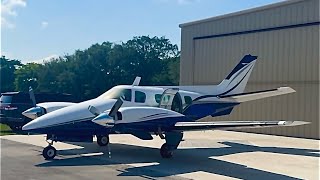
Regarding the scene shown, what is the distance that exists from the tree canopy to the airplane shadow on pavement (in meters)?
37.3

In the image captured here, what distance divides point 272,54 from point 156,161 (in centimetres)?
1238

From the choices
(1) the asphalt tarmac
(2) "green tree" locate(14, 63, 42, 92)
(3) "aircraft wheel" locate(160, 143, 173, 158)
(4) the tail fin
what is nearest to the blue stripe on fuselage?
(3) "aircraft wheel" locate(160, 143, 173, 158)

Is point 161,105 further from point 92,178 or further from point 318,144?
point 318,144

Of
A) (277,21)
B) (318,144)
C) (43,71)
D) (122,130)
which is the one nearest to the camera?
(122,130)

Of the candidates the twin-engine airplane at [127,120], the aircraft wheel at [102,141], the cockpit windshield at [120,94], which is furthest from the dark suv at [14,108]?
the cockpit windshield at [120,94]

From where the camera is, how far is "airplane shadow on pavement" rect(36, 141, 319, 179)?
33.7 ft

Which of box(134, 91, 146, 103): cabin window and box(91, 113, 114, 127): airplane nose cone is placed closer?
box(91, 113, 114, 127): airplane nose cone

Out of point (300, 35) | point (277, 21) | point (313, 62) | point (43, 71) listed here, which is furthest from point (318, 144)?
point (43, 71)

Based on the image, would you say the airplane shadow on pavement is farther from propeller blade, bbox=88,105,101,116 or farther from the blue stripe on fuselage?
propeller blade, bbox=88,105,101,116

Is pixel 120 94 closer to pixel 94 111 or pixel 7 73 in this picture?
pixel 94 111

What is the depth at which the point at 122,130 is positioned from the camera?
11.7 meters

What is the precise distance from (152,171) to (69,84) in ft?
157

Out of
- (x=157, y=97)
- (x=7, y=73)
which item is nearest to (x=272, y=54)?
(x=157, y=97)

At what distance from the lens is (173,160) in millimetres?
12266
